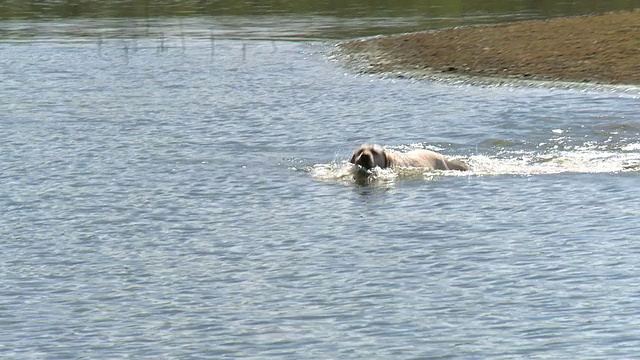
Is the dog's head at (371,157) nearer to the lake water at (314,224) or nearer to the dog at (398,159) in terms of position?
Result: the dog at (398,159)

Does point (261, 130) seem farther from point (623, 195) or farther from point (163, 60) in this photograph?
point (163, 60)

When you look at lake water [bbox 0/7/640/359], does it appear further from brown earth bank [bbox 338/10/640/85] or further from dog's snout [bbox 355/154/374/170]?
brown earth bank [bbox 338/10/640/85]

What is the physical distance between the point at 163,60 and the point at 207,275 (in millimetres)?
18220

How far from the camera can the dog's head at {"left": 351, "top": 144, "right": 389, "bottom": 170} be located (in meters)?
16.3

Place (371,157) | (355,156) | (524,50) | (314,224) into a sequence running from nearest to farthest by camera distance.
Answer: (314,224)
(371,157)
(355,156)
(524,50)

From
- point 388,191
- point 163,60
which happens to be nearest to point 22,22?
point 163,60

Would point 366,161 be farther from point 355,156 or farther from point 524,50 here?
point 524,50

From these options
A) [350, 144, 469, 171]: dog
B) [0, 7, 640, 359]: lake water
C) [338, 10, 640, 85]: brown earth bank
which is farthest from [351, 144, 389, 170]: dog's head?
[338, 10, 640, 85]: brown earth bank

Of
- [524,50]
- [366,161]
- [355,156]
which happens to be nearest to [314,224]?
[366,161]

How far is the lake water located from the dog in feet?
0.57

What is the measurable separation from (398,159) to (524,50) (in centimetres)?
1261

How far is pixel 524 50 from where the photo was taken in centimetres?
2867

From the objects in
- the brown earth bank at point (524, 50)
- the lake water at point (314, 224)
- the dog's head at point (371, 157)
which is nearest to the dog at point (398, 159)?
the dog's head at point (371, 157)

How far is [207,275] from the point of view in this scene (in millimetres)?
12164
